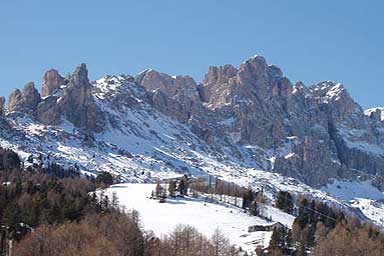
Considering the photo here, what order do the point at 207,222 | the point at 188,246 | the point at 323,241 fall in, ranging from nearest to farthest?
the point at 188,246 < the point at 323,241 < the point at 207,222

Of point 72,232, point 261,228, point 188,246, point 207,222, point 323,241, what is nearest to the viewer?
point 72,232

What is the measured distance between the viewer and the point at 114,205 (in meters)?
187

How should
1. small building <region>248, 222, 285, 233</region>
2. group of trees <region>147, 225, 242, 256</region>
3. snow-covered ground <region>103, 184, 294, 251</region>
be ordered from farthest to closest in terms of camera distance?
small building <region>248, 222, 285, 233</region> → snow-covered ground <region>103, 184, 294, 251</region> → group of trees <region>147, 225, 242, 256</region>

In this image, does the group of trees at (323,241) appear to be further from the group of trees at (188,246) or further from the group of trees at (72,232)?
the group of trees at (72,232)

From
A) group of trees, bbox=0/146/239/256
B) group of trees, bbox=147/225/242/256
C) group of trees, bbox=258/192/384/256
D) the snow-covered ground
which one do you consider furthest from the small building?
group of trees, bbox=0/146/239/256

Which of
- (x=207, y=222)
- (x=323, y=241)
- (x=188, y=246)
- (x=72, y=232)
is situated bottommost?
(x=188, y=246)

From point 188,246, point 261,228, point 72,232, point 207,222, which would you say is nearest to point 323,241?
point 261,228

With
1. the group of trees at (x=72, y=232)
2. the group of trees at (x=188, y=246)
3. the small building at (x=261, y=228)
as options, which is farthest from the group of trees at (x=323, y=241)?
the group of trees at (x=72, y=232)

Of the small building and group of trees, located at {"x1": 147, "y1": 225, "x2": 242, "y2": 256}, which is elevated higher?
the small building

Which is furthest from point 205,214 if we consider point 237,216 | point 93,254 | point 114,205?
point 93,254

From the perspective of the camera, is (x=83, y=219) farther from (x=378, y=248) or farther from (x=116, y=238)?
(x=378, y=248)

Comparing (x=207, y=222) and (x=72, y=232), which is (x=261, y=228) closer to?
(x=207, y=222)

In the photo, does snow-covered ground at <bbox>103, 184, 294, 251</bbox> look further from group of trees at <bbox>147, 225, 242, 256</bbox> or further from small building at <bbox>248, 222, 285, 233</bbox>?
group of trees at <bbox>147, 225, 242, 256</bbox>

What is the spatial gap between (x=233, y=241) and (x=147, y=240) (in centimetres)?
3455
